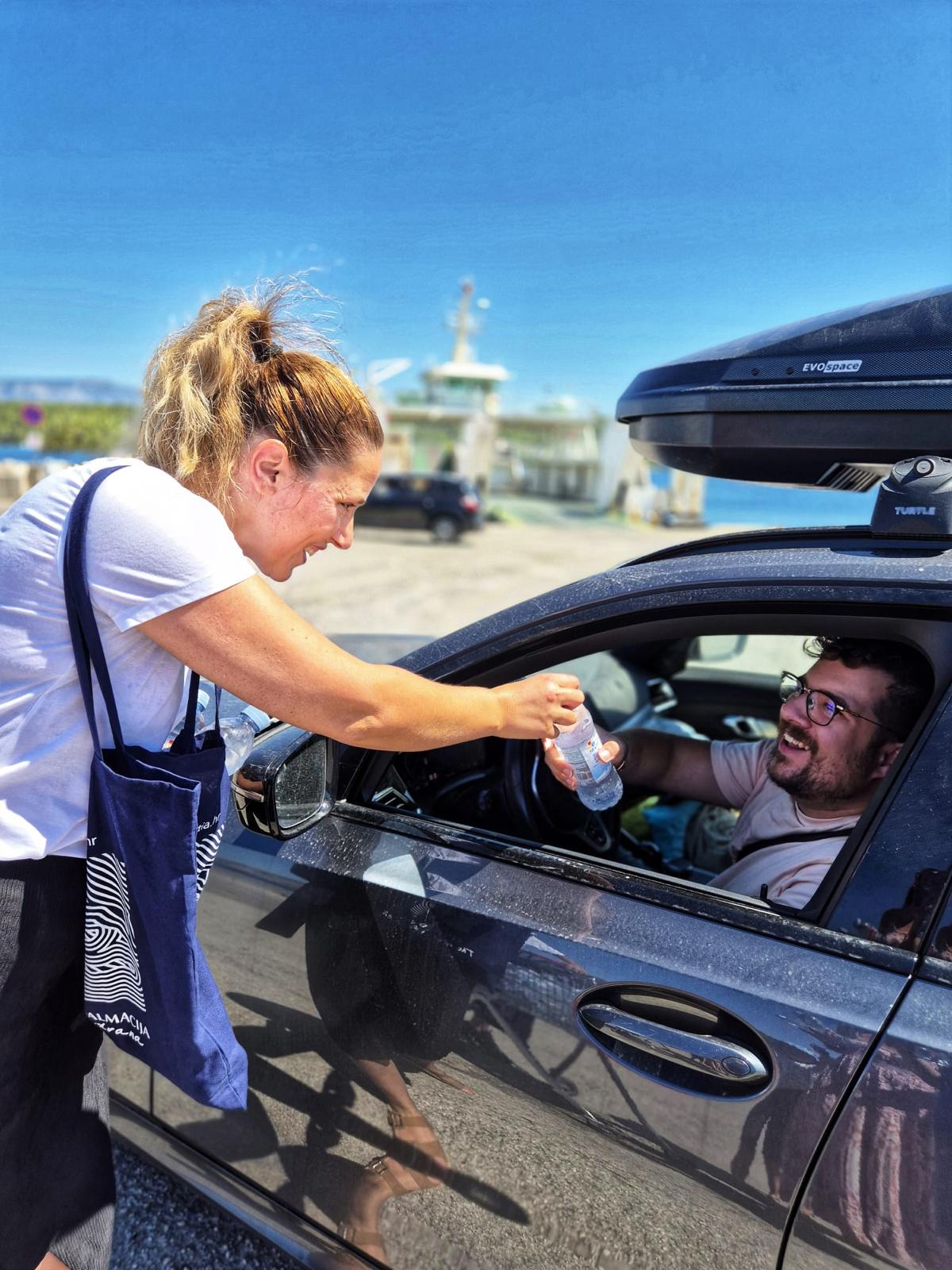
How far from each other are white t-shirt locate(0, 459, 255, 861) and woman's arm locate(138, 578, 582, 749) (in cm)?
4

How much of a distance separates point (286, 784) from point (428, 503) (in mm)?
23929

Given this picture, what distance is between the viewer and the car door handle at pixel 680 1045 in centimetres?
122

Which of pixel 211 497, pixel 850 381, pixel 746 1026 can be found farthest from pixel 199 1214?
pixel 850 381

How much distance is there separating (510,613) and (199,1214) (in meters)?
1.64

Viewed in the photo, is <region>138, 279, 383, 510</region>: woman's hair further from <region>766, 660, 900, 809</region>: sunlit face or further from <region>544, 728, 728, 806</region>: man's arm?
<region>544, 728, 728, 806</region>: man's arm

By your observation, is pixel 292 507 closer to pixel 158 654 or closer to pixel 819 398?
pixel 158 654

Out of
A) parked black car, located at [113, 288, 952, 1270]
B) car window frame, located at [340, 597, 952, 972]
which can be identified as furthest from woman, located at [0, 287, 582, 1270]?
parked black car, located at [113, 288, 952, 1270]

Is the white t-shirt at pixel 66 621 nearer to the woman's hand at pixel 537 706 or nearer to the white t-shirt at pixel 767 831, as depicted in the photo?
the woman's hand at pixel 537 706

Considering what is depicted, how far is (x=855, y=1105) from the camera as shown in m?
1.14

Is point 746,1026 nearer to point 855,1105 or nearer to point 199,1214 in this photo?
point 855,1105

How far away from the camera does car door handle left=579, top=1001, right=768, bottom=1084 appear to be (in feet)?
3.99

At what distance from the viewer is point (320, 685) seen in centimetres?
129

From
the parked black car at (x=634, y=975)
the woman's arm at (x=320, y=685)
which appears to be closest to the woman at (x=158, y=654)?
the woman's arm at (x=320, y=685)

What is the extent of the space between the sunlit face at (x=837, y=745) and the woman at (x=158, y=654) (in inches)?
22.0
